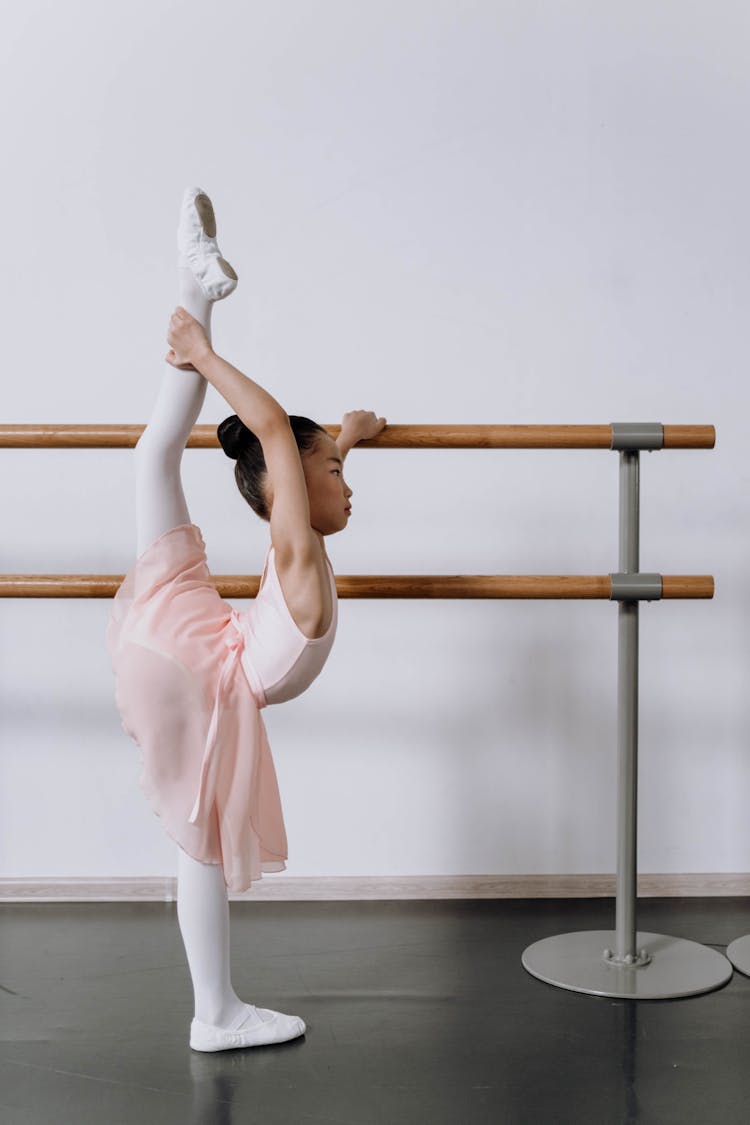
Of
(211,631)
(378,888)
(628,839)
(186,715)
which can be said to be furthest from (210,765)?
(378,888)

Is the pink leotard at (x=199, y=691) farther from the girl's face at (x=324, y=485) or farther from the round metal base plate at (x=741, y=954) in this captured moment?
the round metal base plate at (x=741, y=954)

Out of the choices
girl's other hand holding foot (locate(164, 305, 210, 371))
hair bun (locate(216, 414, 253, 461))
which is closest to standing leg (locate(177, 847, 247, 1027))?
hair bun (locate(216, 414, 253, 461))

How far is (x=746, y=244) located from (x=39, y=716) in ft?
5.19

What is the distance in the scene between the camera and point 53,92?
219cm

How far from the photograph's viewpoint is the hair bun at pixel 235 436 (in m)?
1.55

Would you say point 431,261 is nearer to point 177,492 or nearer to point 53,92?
point 53,92

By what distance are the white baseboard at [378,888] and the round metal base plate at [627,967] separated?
0.25 m

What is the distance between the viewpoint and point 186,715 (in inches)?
Result: 58.6

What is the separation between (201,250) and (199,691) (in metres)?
0.55

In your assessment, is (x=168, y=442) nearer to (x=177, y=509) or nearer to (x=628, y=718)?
(x=177, y=509)

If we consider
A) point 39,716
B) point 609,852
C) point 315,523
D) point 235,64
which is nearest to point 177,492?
point 315,523

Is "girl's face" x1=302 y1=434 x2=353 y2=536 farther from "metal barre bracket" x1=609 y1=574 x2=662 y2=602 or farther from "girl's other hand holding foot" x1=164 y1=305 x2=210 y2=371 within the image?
"metal barre bracket" x1=609 y1=574 x2=662 y2=602

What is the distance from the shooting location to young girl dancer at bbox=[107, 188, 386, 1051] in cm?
147

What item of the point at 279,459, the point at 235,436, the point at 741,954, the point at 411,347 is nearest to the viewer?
the point at 279,459
